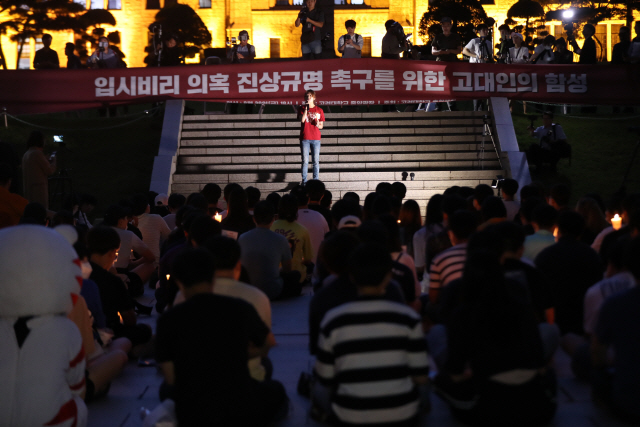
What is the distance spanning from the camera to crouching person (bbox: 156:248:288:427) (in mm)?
3873

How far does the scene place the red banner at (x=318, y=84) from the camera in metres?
18.3

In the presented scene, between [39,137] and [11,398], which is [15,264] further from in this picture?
[39,137]

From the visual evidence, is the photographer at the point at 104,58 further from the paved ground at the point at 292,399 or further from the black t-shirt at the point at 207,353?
the black t-shirt at the point at 207,353

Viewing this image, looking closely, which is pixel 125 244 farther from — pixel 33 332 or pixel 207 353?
pixel 207 353

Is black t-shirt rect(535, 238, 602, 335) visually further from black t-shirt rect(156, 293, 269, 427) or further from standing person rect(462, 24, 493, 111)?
standing person rect(462, 24, 493, 111)

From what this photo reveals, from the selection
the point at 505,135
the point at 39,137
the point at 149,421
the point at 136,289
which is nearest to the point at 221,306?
the point at 149,421

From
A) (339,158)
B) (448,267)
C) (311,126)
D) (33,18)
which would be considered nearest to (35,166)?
(311,126)

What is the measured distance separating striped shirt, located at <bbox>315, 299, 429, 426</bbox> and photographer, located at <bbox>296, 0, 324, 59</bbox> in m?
17.8

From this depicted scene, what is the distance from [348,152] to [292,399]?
42.0ft

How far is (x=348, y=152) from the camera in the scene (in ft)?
57.9

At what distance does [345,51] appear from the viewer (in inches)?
797

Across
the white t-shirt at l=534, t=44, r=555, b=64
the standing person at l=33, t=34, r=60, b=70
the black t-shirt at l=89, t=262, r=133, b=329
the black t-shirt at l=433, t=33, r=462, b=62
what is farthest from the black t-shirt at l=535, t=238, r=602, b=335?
the standing person at l=33, t=34, r=60, b=70

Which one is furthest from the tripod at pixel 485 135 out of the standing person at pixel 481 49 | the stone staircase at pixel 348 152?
the standing person at pixel 481 49

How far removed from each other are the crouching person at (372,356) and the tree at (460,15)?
2895 cm
